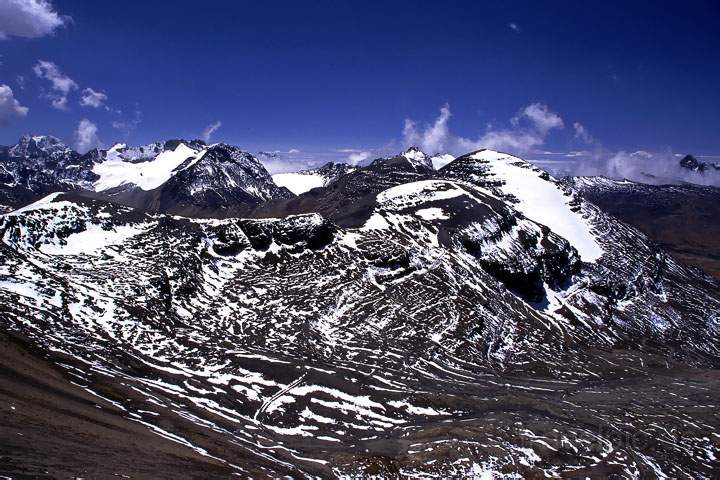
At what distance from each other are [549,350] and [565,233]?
3021 inches

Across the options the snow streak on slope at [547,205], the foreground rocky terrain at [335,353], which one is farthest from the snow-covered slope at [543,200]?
the foreground rocky terrain at [335,353]

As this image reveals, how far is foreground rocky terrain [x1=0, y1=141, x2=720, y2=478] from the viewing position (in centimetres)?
4316

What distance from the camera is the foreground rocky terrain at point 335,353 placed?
1699 inches

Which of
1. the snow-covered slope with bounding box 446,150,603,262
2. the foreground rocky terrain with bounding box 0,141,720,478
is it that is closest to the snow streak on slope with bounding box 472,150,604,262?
the snow-covered slope with bounding box 446,150,603,262

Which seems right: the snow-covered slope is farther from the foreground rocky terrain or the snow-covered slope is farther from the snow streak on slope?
the foreground rocky terrain

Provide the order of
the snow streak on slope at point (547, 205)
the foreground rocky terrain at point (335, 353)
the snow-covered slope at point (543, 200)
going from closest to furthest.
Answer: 1. the foreground rocky terrain at point (335, 353)
2. the snow streak on slope at point (547, 205)
3. the snow-covered slope at point (543, 200)

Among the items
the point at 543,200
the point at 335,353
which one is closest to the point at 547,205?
the point at 543,200

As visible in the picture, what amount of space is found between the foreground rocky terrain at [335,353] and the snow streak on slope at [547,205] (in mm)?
26266

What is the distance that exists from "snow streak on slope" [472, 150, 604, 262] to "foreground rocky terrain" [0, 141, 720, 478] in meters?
26.3

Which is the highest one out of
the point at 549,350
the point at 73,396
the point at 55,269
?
the point at 549,350

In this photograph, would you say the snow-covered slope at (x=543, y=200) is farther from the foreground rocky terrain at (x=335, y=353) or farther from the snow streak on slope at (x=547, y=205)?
the foreground rocky terrain at (x=335, y=353)

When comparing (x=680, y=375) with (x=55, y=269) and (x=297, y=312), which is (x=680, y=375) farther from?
(x=55, y=269)

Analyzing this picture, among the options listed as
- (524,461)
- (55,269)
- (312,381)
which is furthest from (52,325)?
(524,461)

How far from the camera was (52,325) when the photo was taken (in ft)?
187
